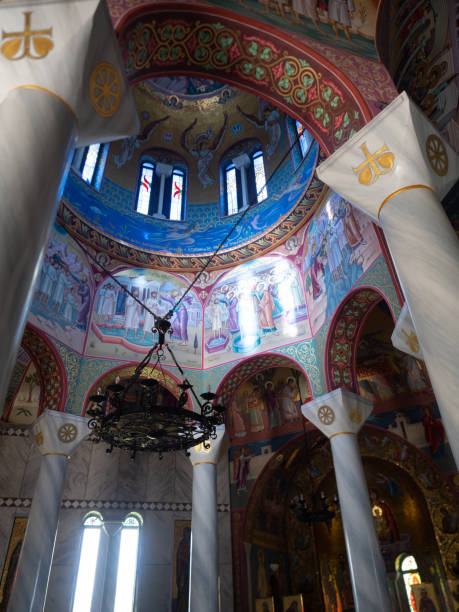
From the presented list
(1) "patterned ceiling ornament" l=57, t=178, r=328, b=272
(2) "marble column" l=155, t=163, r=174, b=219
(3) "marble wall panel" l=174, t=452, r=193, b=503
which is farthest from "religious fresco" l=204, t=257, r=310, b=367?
(2) "marble column" l=155, t=163, r=174, b=219

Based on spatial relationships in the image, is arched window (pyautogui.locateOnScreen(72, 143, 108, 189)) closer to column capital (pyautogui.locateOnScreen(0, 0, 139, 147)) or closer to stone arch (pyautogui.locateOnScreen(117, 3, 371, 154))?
stone arch (pyautogui.locateOnScreen(117, 3, 371, 154))

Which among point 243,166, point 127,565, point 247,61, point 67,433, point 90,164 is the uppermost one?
point 243,166

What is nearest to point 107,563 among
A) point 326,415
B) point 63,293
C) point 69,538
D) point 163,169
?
point 69,538

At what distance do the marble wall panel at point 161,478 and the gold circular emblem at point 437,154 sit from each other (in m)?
11.1

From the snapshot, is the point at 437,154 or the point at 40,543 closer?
the point at 437,154

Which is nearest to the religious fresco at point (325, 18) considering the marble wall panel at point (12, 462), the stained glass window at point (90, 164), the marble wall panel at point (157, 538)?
the stained glass window at point (90, 164)

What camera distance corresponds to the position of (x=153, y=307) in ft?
41.4

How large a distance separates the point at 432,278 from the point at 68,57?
11.4 ft

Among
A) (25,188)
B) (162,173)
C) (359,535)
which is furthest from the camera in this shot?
(162,173)

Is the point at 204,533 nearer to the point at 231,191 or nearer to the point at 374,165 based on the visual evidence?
the point at 374,165

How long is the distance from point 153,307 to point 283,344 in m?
3.87

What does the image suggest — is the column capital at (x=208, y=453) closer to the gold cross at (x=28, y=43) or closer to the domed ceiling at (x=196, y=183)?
the domed ceiling at (x=196, y=183)

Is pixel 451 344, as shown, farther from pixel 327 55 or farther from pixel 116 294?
pixel 116 294

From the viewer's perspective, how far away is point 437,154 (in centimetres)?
451
